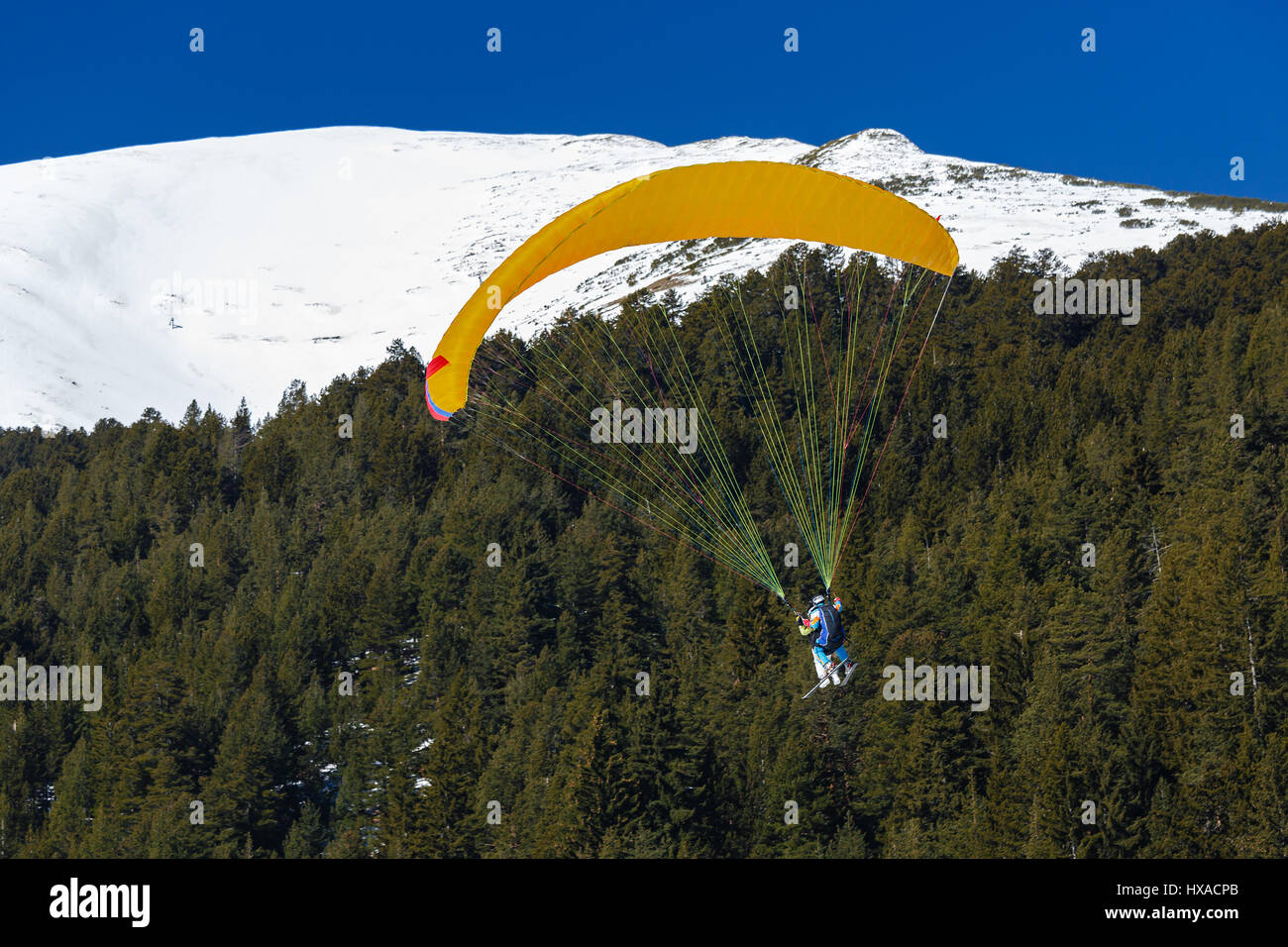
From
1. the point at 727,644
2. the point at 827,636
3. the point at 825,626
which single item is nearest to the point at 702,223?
the point at 825,626

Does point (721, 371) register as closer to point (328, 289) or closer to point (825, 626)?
point (825, 626)

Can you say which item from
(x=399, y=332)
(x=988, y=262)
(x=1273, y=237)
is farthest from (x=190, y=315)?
(x=1273, y=237)

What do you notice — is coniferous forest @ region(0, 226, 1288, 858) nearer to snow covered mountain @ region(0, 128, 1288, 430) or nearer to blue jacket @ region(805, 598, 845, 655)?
blue jacket @ region(805, 598, 845, 655)

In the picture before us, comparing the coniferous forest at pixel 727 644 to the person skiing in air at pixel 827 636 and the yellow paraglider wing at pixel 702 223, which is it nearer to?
the person skiing in air at pixel 827 636

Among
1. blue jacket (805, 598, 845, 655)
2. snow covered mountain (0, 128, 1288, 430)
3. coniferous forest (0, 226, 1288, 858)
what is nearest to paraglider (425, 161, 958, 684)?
blue jacket (805, 598, 845, 655)

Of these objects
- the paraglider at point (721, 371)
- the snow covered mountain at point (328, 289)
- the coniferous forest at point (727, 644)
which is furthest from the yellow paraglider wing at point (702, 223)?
the snow covered mountain at point (328, 289)
